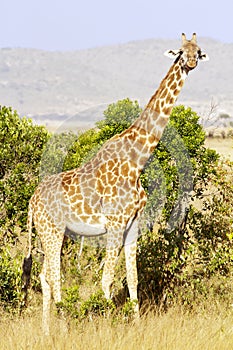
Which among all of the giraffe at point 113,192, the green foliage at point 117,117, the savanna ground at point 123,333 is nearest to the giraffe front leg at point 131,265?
the giraffe at point 113,192

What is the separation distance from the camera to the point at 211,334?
6.84 meters

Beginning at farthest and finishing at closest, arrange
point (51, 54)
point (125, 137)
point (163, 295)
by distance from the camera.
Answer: point (51, 54), point (163, 295), point (125, 137)

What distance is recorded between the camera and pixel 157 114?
7453mm

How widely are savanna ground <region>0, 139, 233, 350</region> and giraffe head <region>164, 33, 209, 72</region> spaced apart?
289cm

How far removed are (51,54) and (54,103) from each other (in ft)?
201

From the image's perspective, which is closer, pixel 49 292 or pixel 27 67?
pixel 49 292

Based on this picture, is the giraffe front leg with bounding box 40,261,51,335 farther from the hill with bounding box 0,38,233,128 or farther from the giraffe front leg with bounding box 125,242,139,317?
the hill with bounding box 0,38,233,128

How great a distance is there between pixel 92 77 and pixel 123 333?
14074 cm

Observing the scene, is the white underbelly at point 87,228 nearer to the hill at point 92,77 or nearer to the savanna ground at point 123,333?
the savanna ground at point 123,333

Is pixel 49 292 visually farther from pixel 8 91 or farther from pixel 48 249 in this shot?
pixel 8 91

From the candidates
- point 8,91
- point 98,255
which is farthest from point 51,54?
point 98,255

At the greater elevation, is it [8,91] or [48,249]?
[8,91]

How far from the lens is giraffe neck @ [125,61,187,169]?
7.40 m

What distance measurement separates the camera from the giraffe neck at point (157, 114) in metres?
7.40
